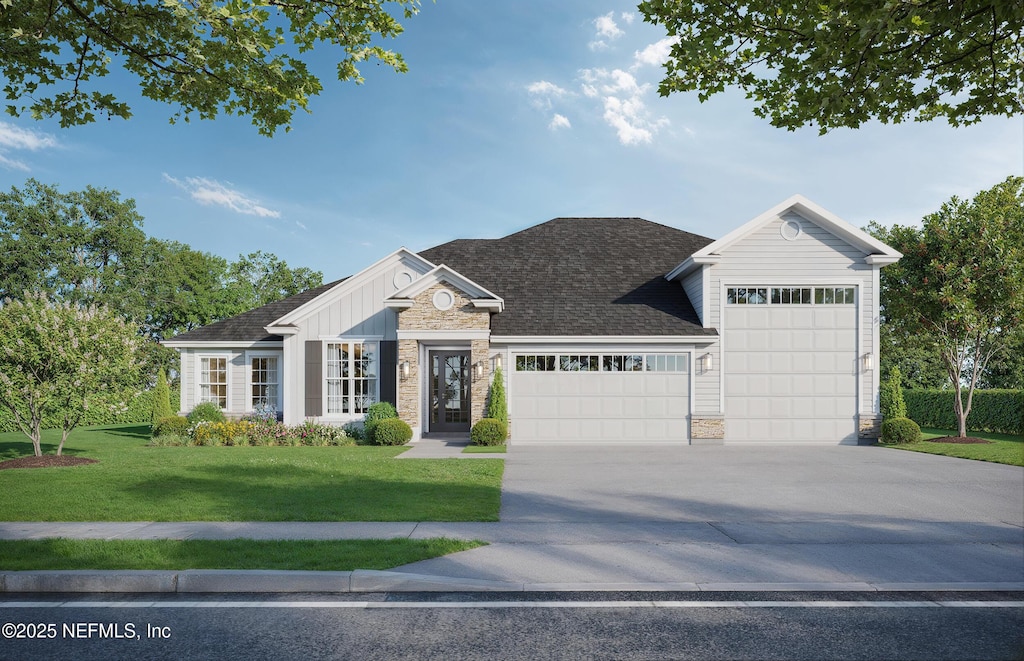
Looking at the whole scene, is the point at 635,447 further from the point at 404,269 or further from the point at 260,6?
the point at 260,6

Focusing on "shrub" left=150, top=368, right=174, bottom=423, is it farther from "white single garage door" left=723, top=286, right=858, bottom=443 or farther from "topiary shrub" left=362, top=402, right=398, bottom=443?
"white single garage door" left=723, top=286, right=858, bottom=443

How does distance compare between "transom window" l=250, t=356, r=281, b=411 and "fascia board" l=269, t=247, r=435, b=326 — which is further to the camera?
"transom window" l=250, t=356, r=281, b=411

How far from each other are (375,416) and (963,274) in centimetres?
1766

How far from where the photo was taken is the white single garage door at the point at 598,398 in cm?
1886

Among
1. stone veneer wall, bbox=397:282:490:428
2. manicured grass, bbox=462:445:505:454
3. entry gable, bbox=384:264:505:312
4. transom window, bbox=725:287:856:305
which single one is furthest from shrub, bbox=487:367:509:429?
transom window, bbox=725:287:856:305

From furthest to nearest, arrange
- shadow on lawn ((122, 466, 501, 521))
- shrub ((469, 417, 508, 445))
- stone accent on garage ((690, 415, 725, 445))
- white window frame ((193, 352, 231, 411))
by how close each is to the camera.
Answer: white window frame ((193, 352, 231, 411)) < stone accent on garage ((690, 415, 725, 445)) < shrub ((469, 417, 508, 445)) < shadow on lawn ((122, 466, 501, 521))

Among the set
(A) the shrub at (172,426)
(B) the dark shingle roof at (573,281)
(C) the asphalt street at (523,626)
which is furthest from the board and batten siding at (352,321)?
(C) the asphalt street at (523,626)

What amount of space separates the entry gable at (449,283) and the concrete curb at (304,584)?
12.6m

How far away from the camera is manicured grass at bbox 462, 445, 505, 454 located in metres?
16.1

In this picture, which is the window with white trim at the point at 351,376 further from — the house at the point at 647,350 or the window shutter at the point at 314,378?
the window shutter at the point at 314,378

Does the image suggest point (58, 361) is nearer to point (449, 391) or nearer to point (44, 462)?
point (44, 462)

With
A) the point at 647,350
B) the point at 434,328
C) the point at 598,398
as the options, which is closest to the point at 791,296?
the point at 647,350

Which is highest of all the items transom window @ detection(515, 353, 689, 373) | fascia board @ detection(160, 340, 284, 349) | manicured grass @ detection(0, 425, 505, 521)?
fascia board @ detection(160, 340, 284, 349)

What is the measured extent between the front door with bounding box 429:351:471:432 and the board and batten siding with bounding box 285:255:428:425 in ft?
4.64
